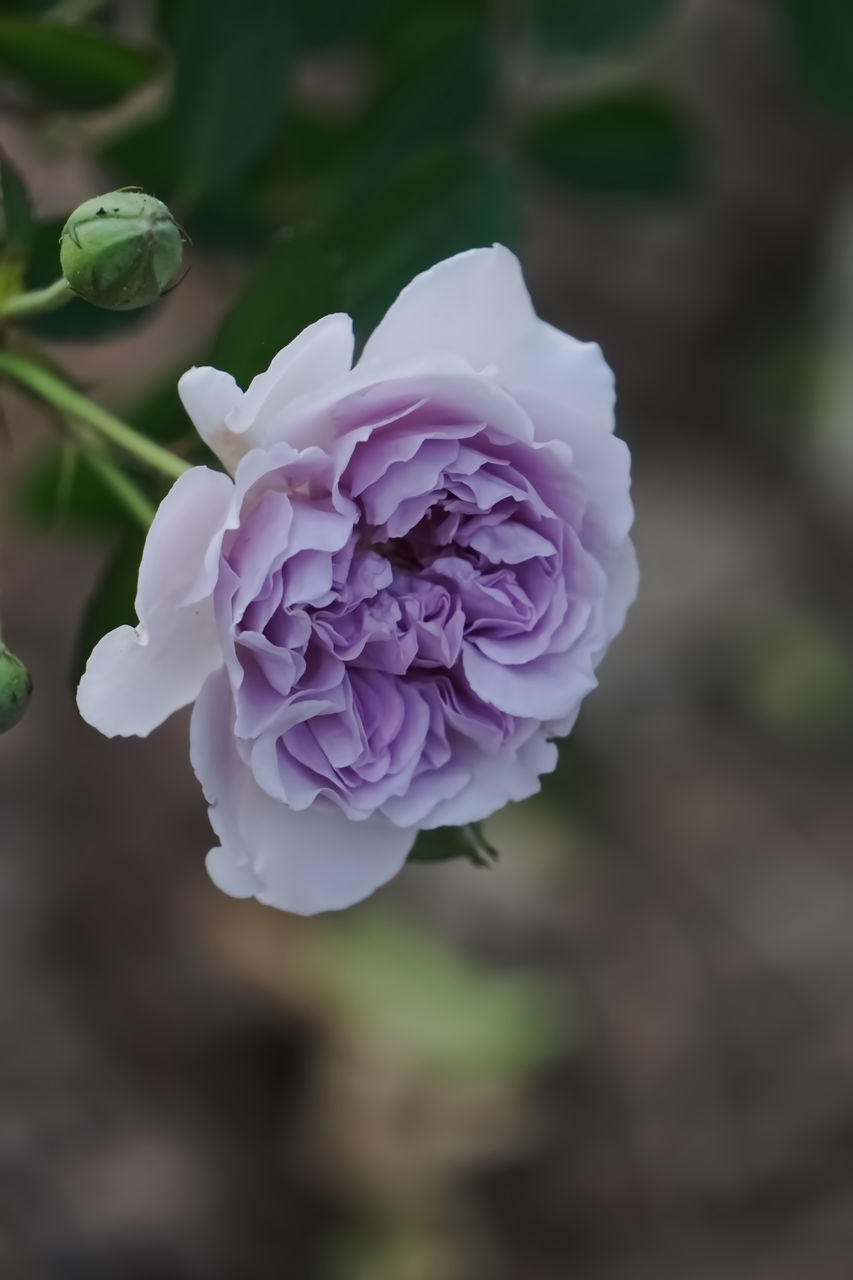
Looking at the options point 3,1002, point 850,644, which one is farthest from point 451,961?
point 850,644

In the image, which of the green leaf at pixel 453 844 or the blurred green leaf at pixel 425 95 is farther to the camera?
the blurred green leaf at pixel 425 95

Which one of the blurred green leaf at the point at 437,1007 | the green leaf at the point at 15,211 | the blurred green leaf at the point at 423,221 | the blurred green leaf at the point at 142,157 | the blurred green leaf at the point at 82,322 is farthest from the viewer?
the blurred green leaf at the point at 437,1007

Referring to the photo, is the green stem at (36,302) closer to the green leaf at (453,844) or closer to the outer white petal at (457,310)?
the outer white petal at (457,310)

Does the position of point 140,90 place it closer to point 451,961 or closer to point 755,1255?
point 451,961

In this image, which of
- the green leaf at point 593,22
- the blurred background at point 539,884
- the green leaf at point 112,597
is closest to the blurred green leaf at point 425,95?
the blurred background at point 539,884

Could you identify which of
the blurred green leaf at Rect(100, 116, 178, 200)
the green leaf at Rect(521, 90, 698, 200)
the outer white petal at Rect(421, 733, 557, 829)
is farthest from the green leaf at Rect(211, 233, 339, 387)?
the green leaf at Rect(521, 90, 698, 200)

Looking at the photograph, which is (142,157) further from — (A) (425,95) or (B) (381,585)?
(B) (381,585)
